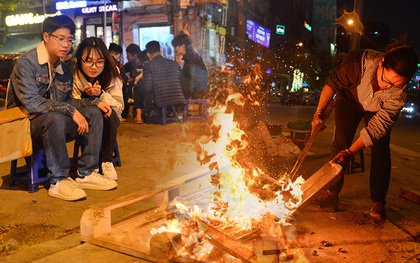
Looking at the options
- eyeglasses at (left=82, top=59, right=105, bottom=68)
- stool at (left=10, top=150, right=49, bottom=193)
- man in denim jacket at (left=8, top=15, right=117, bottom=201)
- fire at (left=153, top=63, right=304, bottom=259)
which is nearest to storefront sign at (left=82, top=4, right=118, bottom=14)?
eyeglasses at (left=82, top=59, right=105, bottom=68)

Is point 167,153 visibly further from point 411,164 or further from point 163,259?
point 411,164

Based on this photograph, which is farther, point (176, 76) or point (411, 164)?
point (176, 76)

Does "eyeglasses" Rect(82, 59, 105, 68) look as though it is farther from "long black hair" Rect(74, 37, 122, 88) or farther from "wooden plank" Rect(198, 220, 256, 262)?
"wooden plank" Rect(198, 220, 256, 262)

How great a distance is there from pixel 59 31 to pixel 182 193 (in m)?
2.15

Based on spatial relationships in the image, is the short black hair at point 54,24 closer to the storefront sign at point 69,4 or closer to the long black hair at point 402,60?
the long black hair at point 402,60

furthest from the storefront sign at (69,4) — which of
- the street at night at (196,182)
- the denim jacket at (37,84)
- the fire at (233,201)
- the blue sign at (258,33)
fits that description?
the fire at (233,201)

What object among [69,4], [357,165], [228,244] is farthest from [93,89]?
[69,4]

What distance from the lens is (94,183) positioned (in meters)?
4.05

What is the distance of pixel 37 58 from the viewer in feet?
12.2

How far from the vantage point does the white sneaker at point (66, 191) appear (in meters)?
3.63

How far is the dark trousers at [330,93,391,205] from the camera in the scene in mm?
3496

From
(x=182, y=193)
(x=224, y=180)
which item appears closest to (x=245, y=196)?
(x=224, y=180)

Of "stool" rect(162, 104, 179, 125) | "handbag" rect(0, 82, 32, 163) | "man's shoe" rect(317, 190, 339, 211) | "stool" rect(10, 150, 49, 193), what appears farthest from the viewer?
"stool" rect(162, 104, 179, 125)

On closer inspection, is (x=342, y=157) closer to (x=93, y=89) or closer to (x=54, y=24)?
(x=93, y=89)
